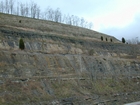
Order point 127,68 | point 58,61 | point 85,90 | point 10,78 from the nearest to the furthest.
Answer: point 10,78
point 85,90
point 58,61
point 127,68

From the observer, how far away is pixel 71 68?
4062cm

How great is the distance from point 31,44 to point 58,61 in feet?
23.0

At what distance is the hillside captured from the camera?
29312 millimetres

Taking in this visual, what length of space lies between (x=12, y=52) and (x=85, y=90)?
1217 centimetres

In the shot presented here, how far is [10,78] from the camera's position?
2920 centimetres

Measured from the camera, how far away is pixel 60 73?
3750cm

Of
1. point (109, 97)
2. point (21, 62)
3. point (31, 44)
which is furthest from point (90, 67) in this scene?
point (21, 62)

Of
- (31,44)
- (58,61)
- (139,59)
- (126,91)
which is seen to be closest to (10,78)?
(58,61)

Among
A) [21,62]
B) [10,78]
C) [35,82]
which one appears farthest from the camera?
[21,62]

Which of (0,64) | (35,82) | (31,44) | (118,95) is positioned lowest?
(118,95)

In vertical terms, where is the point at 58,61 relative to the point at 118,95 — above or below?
above

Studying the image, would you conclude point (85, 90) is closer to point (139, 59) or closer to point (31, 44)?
point (31, 44)

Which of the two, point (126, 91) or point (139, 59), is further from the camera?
point (139, 59)

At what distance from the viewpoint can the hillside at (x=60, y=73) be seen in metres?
29.3
